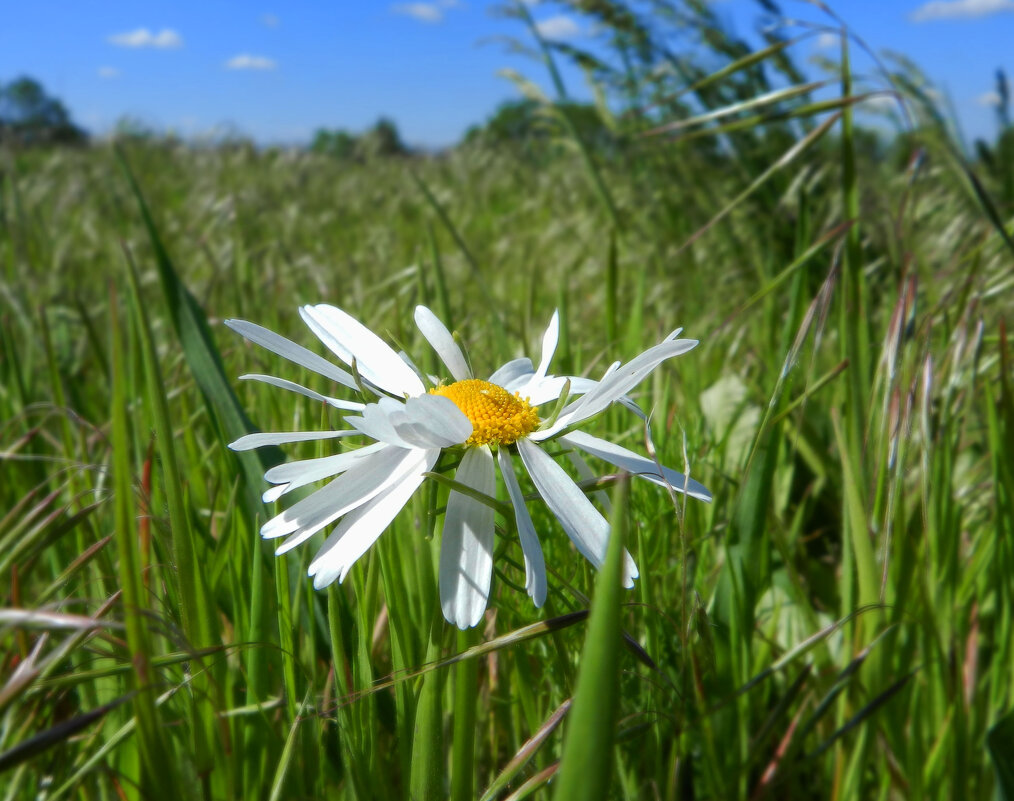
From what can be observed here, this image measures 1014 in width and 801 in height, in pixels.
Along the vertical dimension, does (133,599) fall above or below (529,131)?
below

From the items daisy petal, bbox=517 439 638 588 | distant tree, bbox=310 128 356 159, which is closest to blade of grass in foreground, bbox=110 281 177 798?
daisy petal, bbox=517 439 638 588

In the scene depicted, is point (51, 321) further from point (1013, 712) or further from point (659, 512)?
point (1013, 712)

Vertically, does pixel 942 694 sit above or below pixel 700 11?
below

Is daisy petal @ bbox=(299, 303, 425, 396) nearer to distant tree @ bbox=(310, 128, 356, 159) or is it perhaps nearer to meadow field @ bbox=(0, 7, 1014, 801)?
meadow field @ bbox=(0, 7, 1014, 801)

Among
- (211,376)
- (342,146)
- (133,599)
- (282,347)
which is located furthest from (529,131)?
(133,599)

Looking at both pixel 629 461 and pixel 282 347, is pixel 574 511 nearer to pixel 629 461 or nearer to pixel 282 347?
pixel 629 461

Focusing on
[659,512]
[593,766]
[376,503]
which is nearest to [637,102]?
[659,512]

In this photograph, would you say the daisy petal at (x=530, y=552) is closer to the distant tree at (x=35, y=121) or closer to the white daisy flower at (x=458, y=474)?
the white daisy flower at (x=458, y=474)
